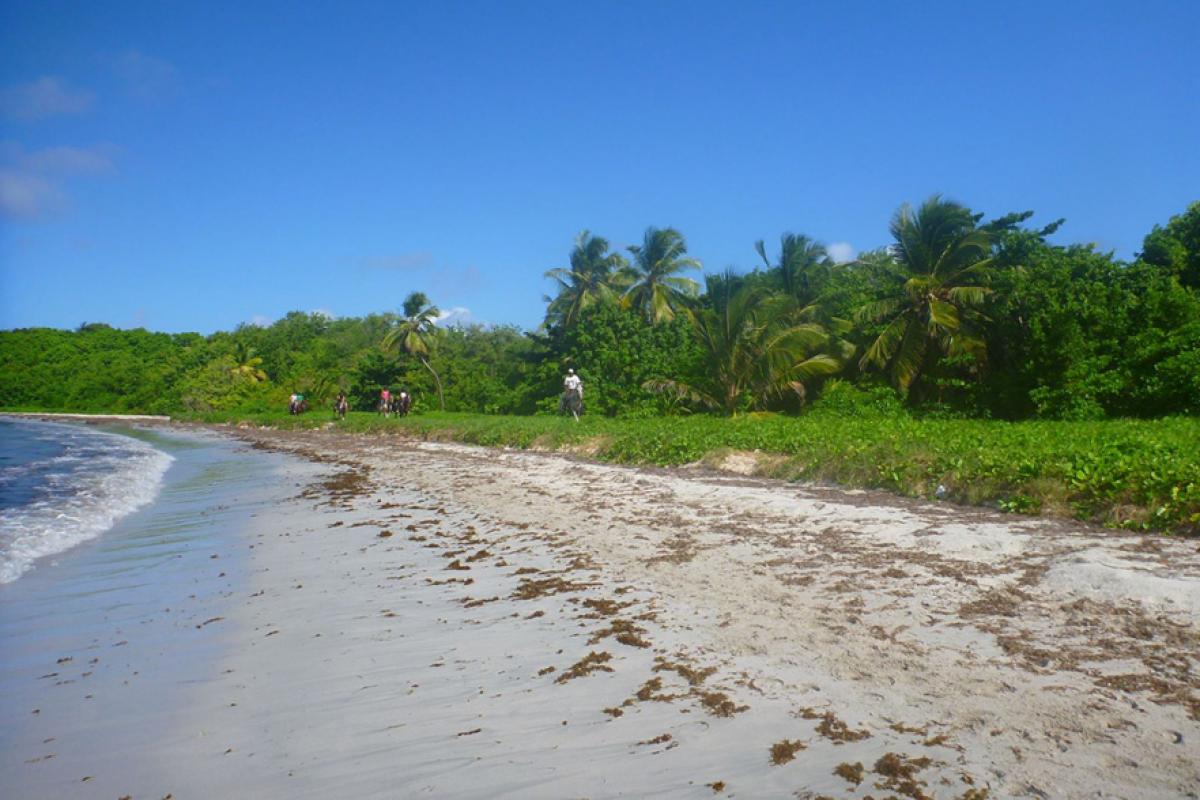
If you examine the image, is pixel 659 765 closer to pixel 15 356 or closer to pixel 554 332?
pixel 554 332

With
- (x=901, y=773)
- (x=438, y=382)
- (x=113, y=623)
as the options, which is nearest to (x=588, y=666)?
(x=901, y=773)

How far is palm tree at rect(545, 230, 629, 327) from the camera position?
35.7 metres

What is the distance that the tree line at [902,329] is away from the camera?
17250 mm

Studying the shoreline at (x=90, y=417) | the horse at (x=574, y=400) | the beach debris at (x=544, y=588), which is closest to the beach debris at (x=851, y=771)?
the beach debris at (x=544, y=588)

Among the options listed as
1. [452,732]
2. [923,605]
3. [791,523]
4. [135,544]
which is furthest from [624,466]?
[452,732]

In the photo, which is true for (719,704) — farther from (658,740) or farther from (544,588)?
(544,588)

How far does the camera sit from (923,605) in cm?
453

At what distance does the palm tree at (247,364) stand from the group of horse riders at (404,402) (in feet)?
41.5

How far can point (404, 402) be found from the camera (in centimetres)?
3247

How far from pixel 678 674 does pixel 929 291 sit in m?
20.0

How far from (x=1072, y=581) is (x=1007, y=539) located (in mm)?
1224

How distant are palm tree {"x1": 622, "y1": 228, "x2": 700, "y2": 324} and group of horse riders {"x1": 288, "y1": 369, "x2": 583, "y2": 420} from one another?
5540 mm

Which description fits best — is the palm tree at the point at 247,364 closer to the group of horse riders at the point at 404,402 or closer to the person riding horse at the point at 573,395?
the group of horse riders at the point at 404,402

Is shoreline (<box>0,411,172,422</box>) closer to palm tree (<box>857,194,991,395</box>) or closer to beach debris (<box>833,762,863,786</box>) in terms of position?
palm tree (<box>857,194,991,395</box>)
